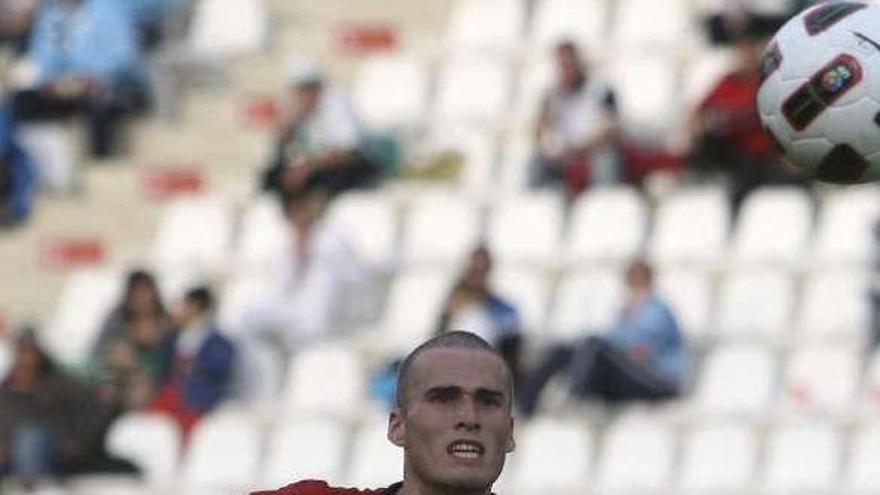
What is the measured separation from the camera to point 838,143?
756 cm

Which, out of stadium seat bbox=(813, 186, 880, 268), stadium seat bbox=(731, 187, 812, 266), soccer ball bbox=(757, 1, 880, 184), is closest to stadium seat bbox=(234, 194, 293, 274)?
stadium seat bbox=(731, 187, 812, 266)

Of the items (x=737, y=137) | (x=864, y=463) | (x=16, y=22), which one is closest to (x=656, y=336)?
(x=864, y=463)

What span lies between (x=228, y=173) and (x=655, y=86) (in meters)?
2.40

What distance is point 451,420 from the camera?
6.16 meters

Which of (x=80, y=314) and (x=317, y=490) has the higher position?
(x=80, y=314)

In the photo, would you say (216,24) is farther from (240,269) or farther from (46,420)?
(46,420)

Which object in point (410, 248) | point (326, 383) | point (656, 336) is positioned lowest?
point (656, 336)

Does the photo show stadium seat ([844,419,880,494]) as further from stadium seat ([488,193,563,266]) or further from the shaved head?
the shaved head

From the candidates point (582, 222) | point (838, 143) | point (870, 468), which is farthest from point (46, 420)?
point (838, 143)

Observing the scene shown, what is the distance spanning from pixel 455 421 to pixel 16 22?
10734mm

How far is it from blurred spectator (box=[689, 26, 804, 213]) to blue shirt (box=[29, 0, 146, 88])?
10.8ft

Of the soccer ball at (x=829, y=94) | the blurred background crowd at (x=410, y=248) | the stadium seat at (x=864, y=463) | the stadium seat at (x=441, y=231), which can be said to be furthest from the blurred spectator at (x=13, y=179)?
the soccer ball at (x=829, y=94)

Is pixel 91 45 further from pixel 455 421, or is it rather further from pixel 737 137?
pixel 455 421

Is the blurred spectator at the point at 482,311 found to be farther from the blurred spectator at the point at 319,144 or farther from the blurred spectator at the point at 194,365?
the blurred spectator at the point at 319,144
